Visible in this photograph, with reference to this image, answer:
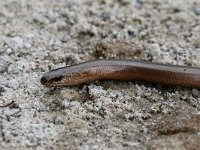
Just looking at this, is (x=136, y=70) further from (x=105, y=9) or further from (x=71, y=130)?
(x=105, y=9)

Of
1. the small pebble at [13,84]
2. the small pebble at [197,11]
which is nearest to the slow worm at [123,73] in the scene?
the small pebble at [13,84]

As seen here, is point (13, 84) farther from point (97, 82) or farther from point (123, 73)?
point (123, 73)

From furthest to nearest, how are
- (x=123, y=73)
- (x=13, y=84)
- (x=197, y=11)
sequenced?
(x=197, y=11), (x=123, y=73), (x=13, y=84)

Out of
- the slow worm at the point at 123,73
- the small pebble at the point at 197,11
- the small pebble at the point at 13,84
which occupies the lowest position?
the small pebble at the point at 13,84

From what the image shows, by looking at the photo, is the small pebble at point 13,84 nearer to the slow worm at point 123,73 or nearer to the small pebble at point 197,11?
the slow worm at point 123,73

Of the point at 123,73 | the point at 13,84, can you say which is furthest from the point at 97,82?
the point at 13,84

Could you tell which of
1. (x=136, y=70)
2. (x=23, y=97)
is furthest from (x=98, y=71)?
(x=23, y=97)
